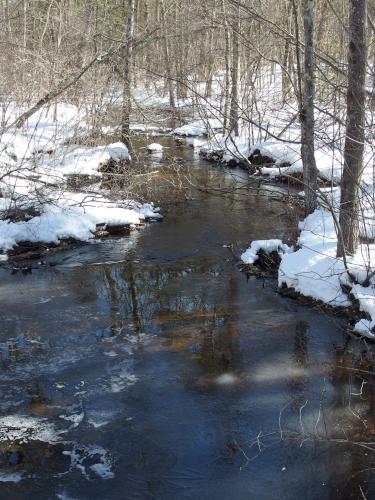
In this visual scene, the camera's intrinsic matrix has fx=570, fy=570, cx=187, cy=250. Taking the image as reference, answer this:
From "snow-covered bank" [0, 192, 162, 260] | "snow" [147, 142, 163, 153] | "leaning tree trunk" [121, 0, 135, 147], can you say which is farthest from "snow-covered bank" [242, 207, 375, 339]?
"snow" [147, 142, 163, 153]

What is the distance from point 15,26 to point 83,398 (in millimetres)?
26193

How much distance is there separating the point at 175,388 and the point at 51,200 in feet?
20.2

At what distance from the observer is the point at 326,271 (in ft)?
26.2

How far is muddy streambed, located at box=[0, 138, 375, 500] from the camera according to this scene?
4.75 m

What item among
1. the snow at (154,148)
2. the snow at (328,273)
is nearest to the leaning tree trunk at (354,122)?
the snow at (328,273)

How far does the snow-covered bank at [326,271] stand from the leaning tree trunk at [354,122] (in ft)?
0.87

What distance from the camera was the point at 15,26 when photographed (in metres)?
27.7

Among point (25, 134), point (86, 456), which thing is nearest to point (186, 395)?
point (86, 456)

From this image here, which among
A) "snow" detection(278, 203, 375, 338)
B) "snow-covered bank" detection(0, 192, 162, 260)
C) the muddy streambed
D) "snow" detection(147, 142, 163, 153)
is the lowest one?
the muddy streambed

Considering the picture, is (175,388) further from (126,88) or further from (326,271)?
(126,88)

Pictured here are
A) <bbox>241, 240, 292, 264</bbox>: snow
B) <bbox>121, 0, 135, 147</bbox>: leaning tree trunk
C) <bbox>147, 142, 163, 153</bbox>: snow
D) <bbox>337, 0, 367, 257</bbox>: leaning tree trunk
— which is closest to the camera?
<bbox>337, 0, 367, 257</bbox>: leaning tree trunk

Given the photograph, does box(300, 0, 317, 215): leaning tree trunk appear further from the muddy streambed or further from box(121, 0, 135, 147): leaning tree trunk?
box(121, 0, 135, 147): leaning tree trunk

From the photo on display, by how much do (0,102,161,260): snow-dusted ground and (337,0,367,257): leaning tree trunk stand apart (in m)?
5.06

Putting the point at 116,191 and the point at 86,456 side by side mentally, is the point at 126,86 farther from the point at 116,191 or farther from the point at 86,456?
the point at 86,456
